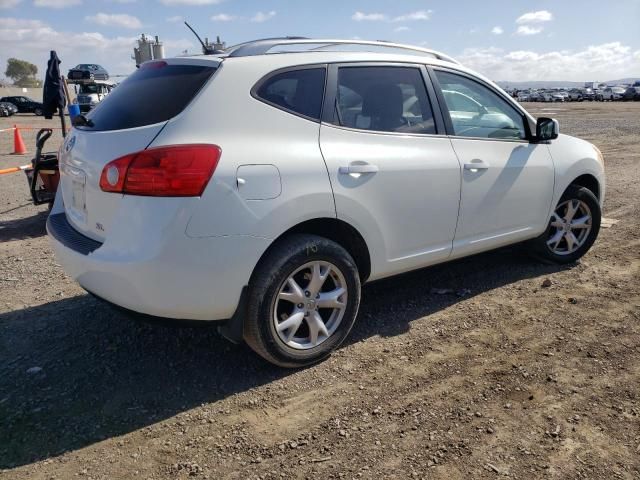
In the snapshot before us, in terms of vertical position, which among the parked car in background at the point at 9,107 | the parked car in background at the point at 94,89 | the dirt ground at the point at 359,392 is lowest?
the dirt ground at the point at 359,392

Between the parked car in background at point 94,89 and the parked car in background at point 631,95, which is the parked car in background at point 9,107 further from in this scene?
the parked car in background at point 631,95

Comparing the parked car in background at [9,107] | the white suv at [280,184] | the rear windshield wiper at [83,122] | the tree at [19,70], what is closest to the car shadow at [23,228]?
the white suv at [280,184]

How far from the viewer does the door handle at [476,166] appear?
12.6 ft

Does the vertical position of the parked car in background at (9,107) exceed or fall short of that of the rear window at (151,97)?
it exceeds it

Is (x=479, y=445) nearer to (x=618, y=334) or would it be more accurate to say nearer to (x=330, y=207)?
(x=330, y=207)

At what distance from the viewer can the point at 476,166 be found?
3.88 meters

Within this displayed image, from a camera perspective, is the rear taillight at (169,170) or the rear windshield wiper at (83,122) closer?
the rear taillight at (169,170)

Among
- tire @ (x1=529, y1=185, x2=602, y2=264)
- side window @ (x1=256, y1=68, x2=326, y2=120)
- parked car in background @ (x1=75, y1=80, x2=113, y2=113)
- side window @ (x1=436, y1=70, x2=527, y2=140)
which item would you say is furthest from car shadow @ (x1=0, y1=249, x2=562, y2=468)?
parked car in background @ (x1=75, y1=80, x2=113, y2=113)

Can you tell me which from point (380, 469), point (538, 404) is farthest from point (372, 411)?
point (538, 404)

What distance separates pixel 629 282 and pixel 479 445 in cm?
282

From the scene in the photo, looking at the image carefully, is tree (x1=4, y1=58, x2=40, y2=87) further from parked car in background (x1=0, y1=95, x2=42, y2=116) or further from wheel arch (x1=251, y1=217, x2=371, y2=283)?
wheel arch (x1=251, y1=217, x2=371, y2=283)

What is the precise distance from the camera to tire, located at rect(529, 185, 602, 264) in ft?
15.8

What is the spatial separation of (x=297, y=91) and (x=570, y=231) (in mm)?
3150

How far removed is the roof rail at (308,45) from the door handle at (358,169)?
0.82 meters
